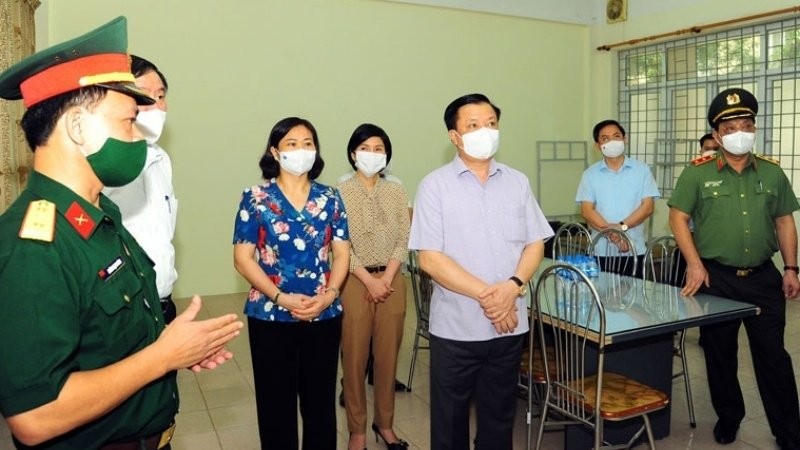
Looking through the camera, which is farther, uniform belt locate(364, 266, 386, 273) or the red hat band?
uniform belt locate(364, 266, 386, 273)

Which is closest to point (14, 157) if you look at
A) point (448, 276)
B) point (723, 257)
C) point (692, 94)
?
point (448, 276)

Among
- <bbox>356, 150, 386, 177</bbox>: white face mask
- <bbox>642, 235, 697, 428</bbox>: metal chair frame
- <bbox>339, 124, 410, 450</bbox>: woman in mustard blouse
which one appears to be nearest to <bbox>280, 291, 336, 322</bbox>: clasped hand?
<bbox>339, 124, 410, 450</bbox>: woman in mustard blouse

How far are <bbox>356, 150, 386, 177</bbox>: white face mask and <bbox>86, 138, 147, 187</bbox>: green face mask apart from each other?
1734 mm

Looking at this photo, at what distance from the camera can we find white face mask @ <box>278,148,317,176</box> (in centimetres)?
230

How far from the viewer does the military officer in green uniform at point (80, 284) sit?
3.25 ft

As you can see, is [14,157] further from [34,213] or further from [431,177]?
[34,213]

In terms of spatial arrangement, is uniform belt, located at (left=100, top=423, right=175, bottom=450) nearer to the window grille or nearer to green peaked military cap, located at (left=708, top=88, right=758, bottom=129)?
green peaked military cap, located at (left=708, top=88, right=758, bottom=129)

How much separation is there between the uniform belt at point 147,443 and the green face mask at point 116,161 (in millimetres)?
538

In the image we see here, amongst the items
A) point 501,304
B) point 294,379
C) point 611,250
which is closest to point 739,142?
point 611,250

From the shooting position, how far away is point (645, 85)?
6922 millimetres

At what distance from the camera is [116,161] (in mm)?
1172

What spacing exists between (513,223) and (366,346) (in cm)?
98

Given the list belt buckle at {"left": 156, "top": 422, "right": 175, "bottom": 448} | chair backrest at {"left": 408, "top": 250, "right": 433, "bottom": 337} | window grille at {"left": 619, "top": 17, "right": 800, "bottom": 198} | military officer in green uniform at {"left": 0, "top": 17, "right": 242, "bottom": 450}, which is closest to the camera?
military officer in green uniform at {"left": 0, "top": 17, "right": 242, "bottom": 450}

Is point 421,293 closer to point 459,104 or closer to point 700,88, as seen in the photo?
point 459,104
